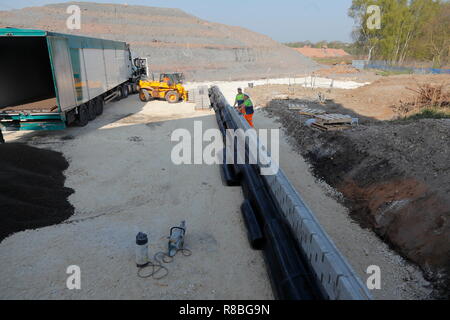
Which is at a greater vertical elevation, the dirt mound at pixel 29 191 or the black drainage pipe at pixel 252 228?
the dirt mound at pixel 29 191

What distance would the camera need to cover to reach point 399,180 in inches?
277

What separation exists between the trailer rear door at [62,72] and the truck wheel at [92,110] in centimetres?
258

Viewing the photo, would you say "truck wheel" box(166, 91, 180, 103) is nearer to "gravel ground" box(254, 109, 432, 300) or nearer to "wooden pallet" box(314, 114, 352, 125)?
"wooden pallet" box(314, 114, 352, 125)

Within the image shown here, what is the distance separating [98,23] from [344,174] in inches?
2162

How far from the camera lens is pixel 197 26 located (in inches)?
2462

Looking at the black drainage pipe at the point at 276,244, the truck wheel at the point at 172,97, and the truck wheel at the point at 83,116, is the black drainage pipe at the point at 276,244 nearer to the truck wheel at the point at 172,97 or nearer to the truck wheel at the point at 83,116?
the truck wheel at the point at 83,116

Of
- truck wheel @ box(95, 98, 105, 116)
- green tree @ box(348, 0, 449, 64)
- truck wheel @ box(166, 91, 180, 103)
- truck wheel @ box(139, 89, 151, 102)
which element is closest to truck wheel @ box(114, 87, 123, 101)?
truck wheel @ box(139, 89, 151, 102)

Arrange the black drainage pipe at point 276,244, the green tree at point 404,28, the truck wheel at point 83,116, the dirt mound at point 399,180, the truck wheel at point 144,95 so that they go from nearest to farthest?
the black drainage pipe at point 276,244, the dirt mound at point 399,180, the truck wheel at point 83,116, the truck wheel at point 144,95, the green tree at point 404,28

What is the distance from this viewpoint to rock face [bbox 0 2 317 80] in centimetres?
4538

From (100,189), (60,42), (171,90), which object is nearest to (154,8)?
(171,90)

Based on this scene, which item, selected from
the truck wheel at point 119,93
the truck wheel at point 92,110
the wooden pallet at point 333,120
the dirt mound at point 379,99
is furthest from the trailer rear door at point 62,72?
the dirt mound at point 379,99

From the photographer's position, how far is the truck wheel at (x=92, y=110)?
14.5 m

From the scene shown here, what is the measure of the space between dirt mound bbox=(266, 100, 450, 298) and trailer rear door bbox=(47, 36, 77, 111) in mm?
8984
